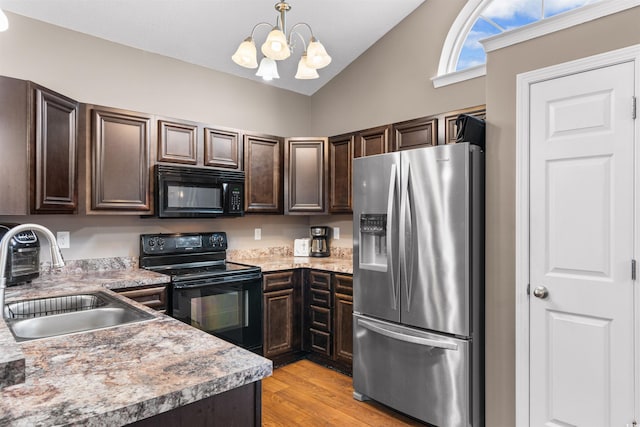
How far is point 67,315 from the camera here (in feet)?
5.74

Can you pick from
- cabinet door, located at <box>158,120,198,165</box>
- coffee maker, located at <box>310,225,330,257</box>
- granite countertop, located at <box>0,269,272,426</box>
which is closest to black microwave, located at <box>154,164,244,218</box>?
cabinet door, located at <box>158,120,198,165</box>

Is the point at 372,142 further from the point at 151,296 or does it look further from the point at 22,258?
the point at 22,258

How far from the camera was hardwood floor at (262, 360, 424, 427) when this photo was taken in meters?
2.56

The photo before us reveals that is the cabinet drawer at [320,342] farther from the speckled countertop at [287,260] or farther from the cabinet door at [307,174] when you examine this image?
the cabinet door at [307,174]

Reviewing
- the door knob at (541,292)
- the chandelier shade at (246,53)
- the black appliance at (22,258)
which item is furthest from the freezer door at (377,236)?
the black appliance at (22,258)

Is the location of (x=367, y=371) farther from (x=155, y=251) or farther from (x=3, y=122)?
(x=3, y=122)

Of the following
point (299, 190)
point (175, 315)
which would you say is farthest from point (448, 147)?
point (175, 315)

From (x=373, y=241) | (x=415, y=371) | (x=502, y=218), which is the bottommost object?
(x=415, y=371)

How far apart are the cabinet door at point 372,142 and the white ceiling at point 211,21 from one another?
96cm

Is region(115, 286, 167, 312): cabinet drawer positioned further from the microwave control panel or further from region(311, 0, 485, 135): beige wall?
region(311, 0, 485, 135): beige wall

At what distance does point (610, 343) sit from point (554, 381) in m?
0.34

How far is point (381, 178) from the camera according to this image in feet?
8.81

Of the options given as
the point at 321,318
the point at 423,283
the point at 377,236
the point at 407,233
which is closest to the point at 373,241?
the point at 377,236

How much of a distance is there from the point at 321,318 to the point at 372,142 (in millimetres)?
1633
